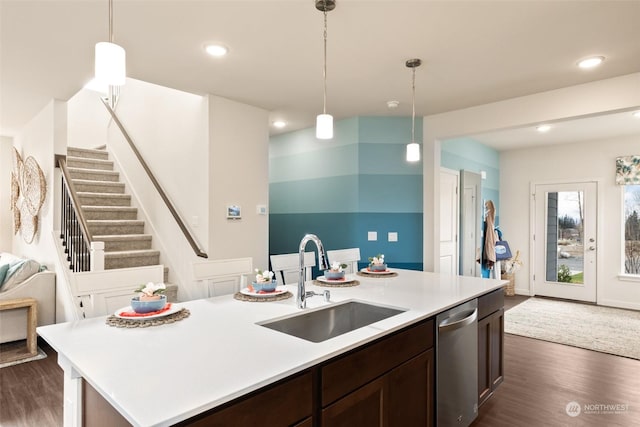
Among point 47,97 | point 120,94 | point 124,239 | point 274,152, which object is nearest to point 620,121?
point 274,152

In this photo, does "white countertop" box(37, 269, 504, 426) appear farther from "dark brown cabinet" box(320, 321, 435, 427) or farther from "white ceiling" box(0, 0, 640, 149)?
"white ceiling" box(0, 0, 640, 149)

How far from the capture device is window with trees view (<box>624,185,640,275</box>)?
5.54 metres

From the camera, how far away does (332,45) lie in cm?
259

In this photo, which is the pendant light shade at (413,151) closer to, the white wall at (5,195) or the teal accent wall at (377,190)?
the teal accent wall at (377,190)

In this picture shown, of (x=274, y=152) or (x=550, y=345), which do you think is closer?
(x=550, y=345)

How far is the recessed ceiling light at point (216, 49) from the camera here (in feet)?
8.57

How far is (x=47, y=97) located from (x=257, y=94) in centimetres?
214

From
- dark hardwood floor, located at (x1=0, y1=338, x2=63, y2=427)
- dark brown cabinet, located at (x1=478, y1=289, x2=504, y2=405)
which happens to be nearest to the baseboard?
dark brown cabinet, located at (x1=478, y1=289, x2=504, y2=405)

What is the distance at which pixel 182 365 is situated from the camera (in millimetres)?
1174

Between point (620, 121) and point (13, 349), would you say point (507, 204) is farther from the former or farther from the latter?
point (13, 349)

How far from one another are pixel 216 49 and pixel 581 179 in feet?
19.7

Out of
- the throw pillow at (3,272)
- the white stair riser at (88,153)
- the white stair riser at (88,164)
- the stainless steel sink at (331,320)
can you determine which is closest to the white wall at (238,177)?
the stainless steel sink at (331,320)

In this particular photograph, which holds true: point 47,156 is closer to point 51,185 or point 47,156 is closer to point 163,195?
point 51,185

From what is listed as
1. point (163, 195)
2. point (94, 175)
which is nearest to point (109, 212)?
point (94, 175)
